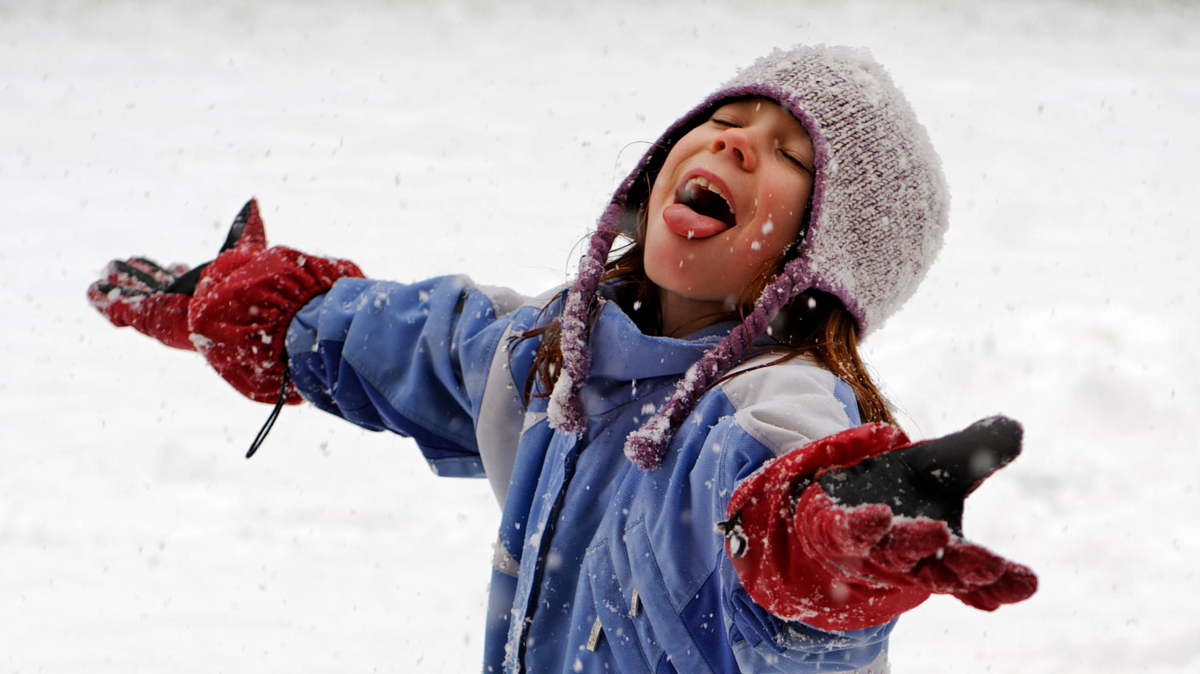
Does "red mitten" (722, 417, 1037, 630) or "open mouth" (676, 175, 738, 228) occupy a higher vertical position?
"open mouth" (676, 175, 738, 228)

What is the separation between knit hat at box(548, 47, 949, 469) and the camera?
947 millimetres

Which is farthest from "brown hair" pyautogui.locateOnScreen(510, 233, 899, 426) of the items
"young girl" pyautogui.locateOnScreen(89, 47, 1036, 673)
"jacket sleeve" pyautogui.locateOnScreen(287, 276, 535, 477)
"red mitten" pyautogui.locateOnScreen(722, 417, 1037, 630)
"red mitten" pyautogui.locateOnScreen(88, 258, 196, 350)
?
"red mitten" pyautogui.locateOnScreen(88, 258, 196, 350)

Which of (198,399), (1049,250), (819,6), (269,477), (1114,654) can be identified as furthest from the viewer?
(819,6)

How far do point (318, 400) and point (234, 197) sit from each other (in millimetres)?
2017

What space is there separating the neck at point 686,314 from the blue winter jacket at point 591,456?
0.04 metres

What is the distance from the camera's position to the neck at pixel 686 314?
104cm

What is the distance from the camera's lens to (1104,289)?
9.06 ft

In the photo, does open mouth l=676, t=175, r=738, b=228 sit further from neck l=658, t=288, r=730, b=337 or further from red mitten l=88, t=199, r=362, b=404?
red mitten l=88, t=199, r=362, b=404

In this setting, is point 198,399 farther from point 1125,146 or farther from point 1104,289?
point 1125,146

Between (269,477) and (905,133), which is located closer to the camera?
(905,133)

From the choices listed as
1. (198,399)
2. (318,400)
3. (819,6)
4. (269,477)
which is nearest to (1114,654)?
(318,400)

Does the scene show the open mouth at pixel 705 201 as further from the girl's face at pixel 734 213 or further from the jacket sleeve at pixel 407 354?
the jacket sleeve at pixel 407 354

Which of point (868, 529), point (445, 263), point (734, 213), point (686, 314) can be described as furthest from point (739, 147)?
point (445, 263)

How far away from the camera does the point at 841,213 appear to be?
986mm
